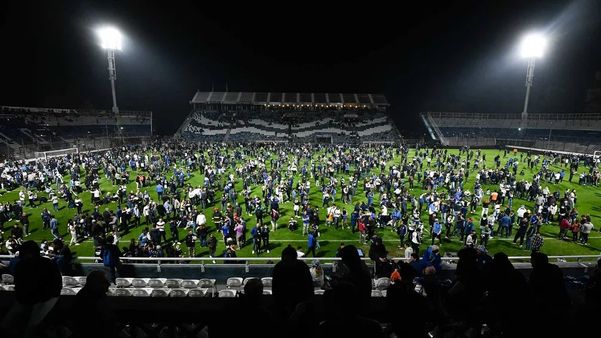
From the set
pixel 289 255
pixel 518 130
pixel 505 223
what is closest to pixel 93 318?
pixel 289 255

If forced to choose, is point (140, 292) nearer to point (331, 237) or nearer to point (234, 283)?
point (234, 283)

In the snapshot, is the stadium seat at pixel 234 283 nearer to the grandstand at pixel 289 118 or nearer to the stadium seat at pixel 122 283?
the stadium seat at pixel 122 283

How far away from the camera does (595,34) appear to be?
2224 inches

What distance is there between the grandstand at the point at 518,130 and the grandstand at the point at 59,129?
5419cm

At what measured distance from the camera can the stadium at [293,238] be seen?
2.76 meters

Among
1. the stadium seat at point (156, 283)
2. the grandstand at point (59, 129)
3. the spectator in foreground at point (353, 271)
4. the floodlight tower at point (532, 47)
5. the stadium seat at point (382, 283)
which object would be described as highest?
the floodlight tower at point (532, 47)

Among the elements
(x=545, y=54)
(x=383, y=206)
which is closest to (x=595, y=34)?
(x=545, y=54)

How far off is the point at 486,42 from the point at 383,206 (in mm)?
62796

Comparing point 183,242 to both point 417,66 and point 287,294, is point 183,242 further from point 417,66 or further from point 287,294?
point 417,66

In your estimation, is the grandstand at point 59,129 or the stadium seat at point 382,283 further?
the grandstand at point 59,129

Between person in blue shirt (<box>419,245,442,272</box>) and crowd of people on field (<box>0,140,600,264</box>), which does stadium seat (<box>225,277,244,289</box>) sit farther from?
person in blue shirt (<box>419,245,442,272</box>)

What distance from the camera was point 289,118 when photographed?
69.8 metres

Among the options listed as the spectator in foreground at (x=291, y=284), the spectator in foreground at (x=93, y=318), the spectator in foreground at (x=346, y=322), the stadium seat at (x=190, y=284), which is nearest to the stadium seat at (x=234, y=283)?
the stadium seat at (x=190, y=284)

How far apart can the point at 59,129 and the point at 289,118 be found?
39.4m
